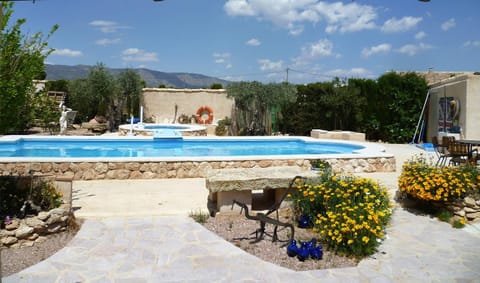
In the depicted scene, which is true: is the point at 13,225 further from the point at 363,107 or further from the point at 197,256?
the point at 363,107

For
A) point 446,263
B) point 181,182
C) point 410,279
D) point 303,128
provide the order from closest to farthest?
point 410,279, point 446,263, point 181,182, point 303,128

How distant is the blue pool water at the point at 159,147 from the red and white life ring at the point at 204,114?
6484mm

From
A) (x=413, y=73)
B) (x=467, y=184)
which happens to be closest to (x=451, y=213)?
(x=467, y=184)

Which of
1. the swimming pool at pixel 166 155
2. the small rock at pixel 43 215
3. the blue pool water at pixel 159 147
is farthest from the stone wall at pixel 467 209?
the blue pool water at pixel 159 147

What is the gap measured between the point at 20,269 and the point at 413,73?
16522 millimetres

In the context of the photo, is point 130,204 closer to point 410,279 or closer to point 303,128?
point 410,279

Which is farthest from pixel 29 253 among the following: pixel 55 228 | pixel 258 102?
pixel 258 102

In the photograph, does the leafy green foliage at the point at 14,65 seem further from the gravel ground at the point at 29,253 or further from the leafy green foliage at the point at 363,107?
the leafy green foliage at the point at 363,107

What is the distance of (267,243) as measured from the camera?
4.72 m

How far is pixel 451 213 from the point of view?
5812mm

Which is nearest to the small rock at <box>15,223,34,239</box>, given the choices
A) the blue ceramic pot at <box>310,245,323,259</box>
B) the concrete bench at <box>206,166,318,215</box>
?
the concrete bench at <box>206,166,318,215</box>

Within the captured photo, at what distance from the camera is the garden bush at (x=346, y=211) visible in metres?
4.41

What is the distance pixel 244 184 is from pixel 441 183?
2870mm

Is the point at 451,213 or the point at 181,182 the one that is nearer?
the point at 451,213
